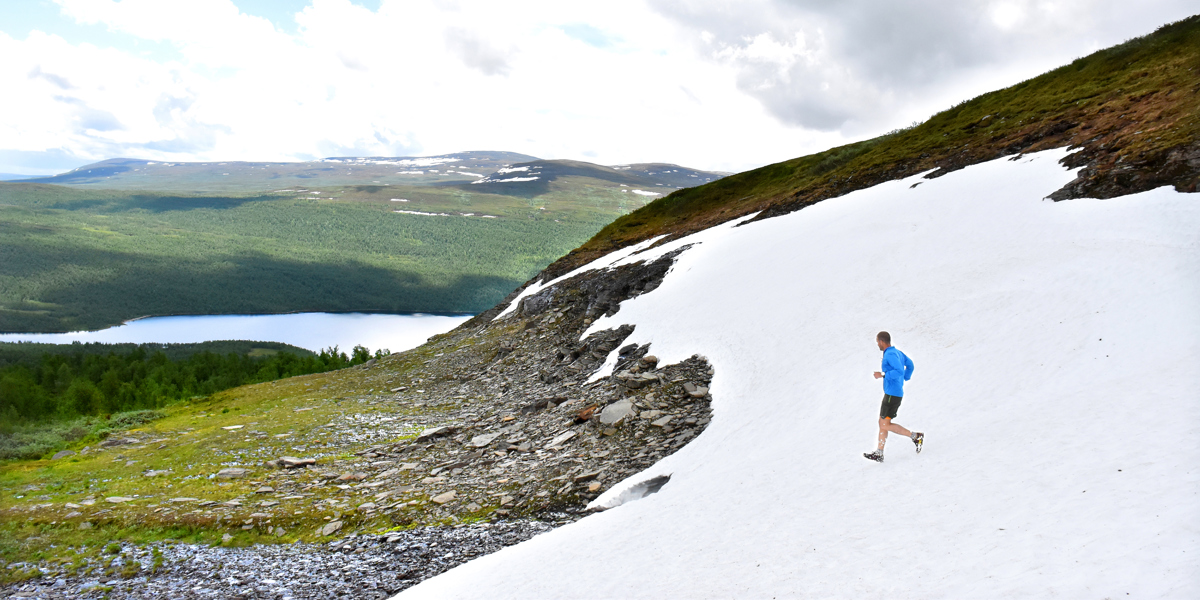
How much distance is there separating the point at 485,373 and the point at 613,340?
11366 millimetres

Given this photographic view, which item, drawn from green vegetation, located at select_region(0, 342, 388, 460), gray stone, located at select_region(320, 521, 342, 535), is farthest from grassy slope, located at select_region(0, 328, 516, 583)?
green vegetation, located at select_region(0, 342, 388, 460)

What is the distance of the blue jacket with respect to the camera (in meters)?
12.6

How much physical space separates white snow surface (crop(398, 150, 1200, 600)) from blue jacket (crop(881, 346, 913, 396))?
147 centimetres

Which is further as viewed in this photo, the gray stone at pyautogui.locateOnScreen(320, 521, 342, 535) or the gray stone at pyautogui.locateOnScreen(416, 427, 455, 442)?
the gray stone at pyautogui.locateOnScreen(416, 427, 455, 442)

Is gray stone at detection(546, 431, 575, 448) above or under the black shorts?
under

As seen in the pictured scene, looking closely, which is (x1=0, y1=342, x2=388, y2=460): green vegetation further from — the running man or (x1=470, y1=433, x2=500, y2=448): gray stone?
the running man

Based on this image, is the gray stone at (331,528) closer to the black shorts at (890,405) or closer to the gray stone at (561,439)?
the gray stone at (561,439)

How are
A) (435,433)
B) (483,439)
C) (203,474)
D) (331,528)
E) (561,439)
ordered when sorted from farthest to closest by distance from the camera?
(435,433)
(483,439)
(203,474)
(561,439)
(331,528)

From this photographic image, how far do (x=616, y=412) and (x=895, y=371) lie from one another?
11.2 meters

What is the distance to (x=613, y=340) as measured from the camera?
32.4m

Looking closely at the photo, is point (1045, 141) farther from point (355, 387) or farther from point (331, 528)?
point (355, 387)

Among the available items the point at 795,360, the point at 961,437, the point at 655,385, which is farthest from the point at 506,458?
the point at 961,437

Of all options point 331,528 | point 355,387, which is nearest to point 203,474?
point 331,528

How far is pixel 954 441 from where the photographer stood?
12.4 metres
